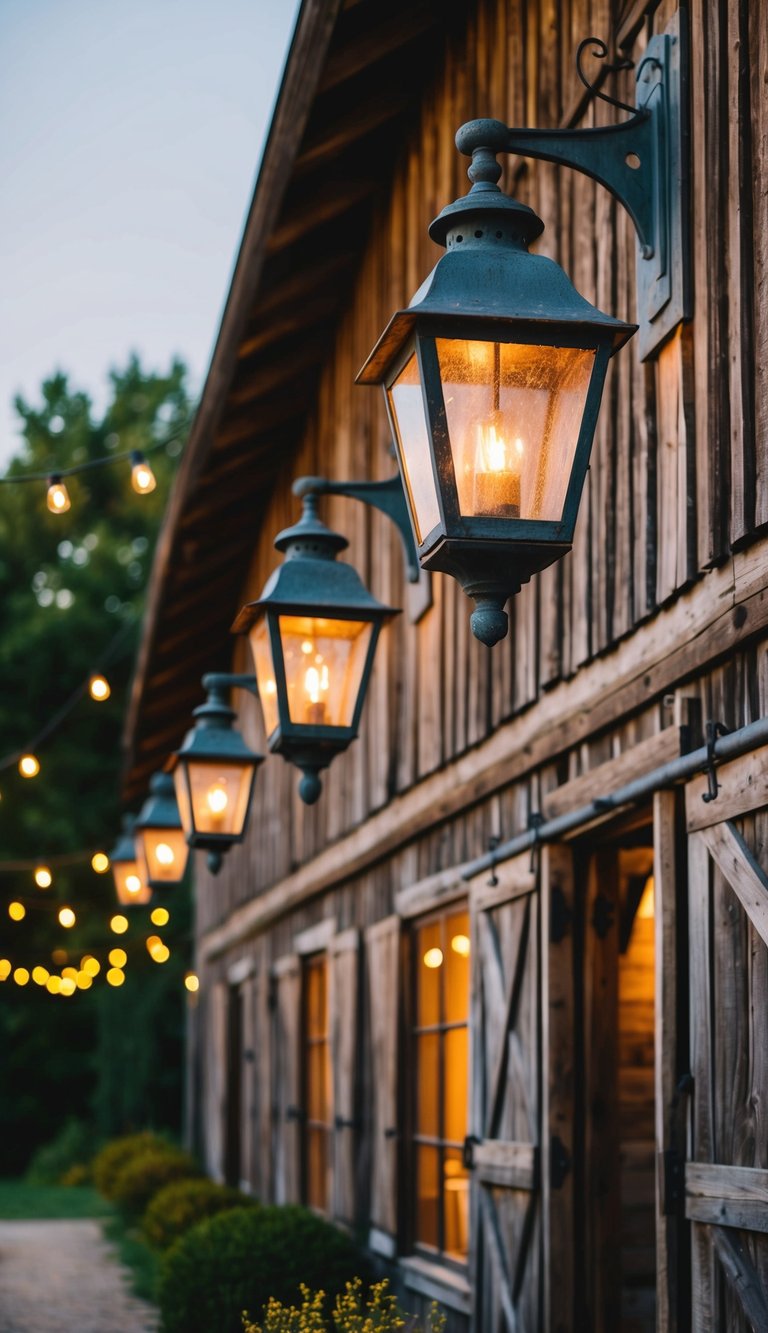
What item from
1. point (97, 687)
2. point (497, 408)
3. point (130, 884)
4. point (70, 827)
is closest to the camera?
point (497, 408)

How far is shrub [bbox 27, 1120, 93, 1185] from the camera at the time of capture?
25719 mm

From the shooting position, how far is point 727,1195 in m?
3.86

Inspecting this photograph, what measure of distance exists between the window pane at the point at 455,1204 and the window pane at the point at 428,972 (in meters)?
0.63

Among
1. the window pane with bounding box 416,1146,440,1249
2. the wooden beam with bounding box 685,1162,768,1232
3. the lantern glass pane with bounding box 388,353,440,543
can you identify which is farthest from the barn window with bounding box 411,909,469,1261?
the lantern glass pane with bounding box 388,353,440,543

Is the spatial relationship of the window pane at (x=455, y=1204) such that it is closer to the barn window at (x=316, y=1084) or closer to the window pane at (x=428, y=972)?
the window pane at (x=428, y=972)

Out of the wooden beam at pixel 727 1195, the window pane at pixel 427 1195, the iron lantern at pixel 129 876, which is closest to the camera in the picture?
the wooden beam at pixel 727 1195

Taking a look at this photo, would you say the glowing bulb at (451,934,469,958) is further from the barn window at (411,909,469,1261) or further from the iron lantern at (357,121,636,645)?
the iron lantern at (357,121,636,645)

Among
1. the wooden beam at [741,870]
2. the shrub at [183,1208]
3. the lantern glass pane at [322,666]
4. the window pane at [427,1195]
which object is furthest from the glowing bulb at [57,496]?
the shrub at [183,1208]

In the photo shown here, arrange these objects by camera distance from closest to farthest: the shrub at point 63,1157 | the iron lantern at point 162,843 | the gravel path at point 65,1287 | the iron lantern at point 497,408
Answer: the iron lantern at point 497,408
the gravel path at point 65,1287
the iron lantern at point 162,843
the shrub at point 63,1157

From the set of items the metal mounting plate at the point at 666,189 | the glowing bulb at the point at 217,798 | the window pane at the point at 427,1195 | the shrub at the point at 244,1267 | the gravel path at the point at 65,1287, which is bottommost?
the gravel path at the point at 65,1287

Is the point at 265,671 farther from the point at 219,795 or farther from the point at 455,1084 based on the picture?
the point at 455,1084

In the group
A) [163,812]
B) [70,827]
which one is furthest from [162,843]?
[70,827]

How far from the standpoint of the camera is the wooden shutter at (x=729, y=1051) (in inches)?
147

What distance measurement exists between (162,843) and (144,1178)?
20.8 ft
